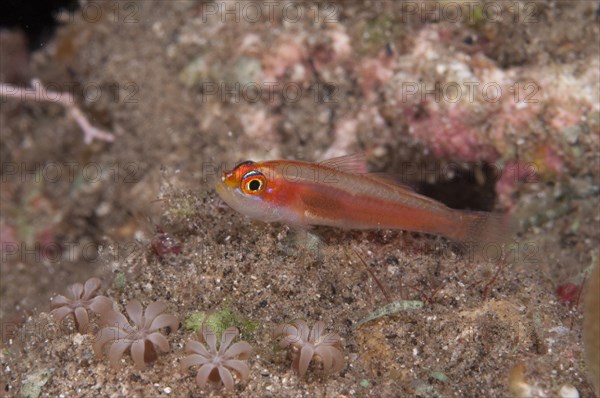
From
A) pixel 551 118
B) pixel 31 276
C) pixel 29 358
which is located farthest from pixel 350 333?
pixel 31 276

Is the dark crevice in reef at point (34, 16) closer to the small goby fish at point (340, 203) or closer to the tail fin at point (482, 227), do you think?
the small goby fish at point (340, 203)

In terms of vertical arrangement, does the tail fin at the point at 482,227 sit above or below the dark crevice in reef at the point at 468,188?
above

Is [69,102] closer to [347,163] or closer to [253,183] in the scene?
[253,183]

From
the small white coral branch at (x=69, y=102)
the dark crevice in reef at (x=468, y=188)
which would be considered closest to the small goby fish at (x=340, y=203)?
the dark crevice in reef at (x=468, y=188)

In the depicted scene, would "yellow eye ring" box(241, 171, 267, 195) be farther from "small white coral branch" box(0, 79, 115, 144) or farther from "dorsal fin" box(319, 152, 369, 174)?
"small white coral branch" box(0, 79, 115, 144)

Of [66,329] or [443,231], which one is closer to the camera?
[66,329]

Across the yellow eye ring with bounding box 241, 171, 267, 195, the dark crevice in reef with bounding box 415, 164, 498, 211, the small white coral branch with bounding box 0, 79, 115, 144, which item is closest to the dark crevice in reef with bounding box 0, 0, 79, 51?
the small white coral branch with bounding box 0, 79, 115, 144

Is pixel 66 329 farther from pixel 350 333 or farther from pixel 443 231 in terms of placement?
pixel 443 231
